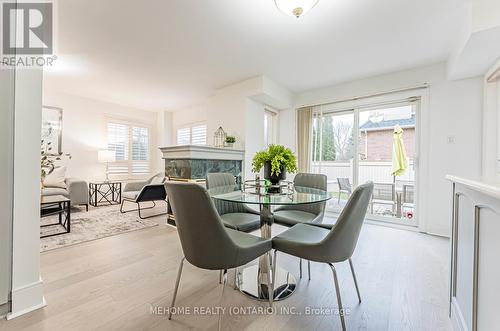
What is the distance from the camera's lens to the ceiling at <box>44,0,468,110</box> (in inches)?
83.0

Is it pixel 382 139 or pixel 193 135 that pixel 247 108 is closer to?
pixel 382 139

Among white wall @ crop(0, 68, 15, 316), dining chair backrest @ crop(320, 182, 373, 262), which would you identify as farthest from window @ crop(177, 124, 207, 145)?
dining chair backrest @ crop(320, 182, 373, 262)

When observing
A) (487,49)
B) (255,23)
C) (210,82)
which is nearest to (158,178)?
(210,82)

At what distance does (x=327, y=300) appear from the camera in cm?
161

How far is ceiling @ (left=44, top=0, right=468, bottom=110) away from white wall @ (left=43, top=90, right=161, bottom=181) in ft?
2.76

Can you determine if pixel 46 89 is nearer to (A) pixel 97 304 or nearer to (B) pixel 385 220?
(A) pixel 97 304

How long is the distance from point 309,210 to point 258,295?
1.07 meters

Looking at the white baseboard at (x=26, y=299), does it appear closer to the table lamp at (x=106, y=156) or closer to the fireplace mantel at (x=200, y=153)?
the fireplace mantel at (x=200, y=153)

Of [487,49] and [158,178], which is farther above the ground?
[487,49]

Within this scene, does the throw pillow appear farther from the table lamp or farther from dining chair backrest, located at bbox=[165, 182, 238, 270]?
dining chair backrest, located at bbox=[165, 182, 238, 270]

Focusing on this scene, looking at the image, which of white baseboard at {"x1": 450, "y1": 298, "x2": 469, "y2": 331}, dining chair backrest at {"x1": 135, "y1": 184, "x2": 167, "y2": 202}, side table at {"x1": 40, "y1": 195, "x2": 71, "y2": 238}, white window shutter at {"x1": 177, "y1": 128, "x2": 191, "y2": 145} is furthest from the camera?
white window shutter at {"x1": 177, "y1": 128, "x2": 191, "y2": 145}

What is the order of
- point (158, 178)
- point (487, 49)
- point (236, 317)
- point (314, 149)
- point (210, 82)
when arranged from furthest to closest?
point (158, 178) → point (314, 149) → point (210, 82) → point (487, 49) → point (236, 317)

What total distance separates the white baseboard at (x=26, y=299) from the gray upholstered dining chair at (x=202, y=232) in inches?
43.8

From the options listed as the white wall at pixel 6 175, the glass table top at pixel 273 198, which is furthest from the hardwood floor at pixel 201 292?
the glass table top at pixel 273 198
